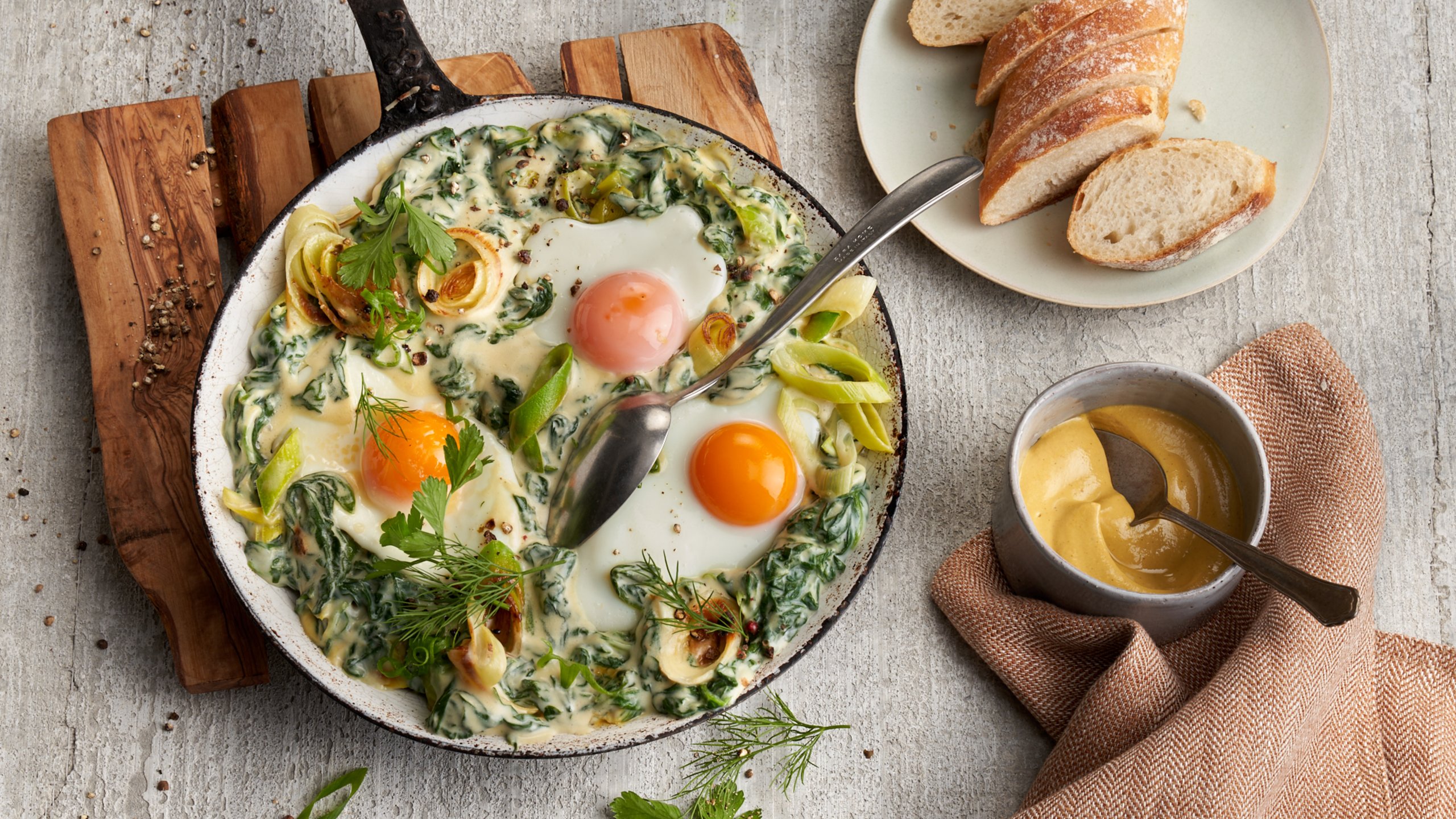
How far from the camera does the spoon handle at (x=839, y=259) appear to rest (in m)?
2.79

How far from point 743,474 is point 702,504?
0.15 metres

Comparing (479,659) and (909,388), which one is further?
(909,388)

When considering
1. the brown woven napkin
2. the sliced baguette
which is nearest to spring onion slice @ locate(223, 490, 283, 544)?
the brown woven napkin

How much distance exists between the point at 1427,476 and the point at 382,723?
10.7ft

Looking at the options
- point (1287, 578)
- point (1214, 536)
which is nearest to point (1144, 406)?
point (1214, 536)

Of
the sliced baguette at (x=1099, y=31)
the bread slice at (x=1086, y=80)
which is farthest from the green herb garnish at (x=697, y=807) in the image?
the sliced baguette at (x=1099, y=31)

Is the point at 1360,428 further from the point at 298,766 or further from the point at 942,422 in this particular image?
the point at 298,766

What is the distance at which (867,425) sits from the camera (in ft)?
9.21

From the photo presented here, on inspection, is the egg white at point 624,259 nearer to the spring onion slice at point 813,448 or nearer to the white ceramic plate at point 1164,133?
the spring onion slice at point 813,448

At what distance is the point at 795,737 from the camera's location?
3.08 meters

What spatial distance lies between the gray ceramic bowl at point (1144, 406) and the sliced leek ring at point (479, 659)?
142 centimetres

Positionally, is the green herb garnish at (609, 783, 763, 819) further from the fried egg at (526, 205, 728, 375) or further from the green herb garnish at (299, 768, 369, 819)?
the fried egg at (526, 205, 728, 375)

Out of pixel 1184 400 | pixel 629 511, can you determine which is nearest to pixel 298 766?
pixel 629 511

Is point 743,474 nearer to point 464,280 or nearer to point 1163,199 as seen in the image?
point 464,280
